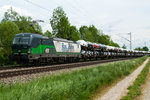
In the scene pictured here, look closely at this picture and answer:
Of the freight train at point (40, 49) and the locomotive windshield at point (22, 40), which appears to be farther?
the locomotive windshield at point (22, 40)

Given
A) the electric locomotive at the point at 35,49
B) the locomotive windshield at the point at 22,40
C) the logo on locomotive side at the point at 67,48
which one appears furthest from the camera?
the logo on locomotive side at the point at 67,48

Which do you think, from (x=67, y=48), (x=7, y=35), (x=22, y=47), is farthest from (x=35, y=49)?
(x=7, y=35)

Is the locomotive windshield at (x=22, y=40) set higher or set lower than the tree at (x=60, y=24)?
lower

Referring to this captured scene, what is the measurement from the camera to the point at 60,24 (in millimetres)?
38875

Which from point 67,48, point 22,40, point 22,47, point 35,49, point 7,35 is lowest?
point 35,49

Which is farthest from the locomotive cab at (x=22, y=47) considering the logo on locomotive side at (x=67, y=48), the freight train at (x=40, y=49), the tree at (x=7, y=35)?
the tree at (x=7, y=35)

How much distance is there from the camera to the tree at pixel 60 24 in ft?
126

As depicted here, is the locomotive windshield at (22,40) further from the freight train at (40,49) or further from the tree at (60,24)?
the tree at (60,24)

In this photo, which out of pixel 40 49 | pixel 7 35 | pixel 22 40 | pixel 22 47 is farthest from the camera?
pixel 7 35

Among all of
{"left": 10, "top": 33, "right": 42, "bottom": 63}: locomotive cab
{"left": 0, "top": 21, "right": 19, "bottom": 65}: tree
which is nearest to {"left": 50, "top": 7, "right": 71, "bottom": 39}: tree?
{"left": 0, "top": 21, "right": 19, "bottom": 65}: tree

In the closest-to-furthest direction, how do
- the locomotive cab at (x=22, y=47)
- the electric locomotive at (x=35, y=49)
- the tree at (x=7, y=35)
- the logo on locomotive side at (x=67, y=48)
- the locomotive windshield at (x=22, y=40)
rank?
the locomotive cab at (x=22, y=47) → the electric locomotive at (x=35, y=49) → the locomotive windshield at (x=22, y=40) → the logo on locomotive side at (x=67, y=48) → the tree at (x=7, y=35)

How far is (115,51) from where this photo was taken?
156 feet

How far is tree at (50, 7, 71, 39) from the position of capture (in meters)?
38.5

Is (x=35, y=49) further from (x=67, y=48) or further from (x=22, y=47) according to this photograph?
(x=67, y=48)
